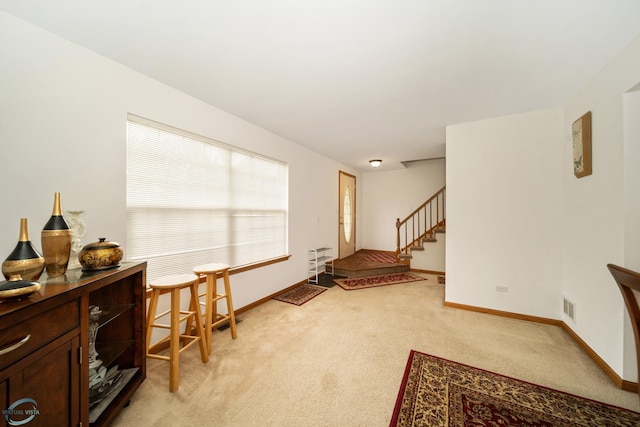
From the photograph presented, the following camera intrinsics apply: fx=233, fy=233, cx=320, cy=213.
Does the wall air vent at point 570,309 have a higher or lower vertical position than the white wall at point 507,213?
lower

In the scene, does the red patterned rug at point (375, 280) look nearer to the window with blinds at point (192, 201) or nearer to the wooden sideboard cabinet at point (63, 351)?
the window with blinds at point (192, 201)

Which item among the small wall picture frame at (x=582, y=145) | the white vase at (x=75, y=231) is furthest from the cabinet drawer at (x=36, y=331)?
the small wall picture frame at (x=582, y=145)

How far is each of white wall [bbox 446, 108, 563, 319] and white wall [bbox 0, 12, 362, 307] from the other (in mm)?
3515

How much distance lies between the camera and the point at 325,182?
17.1 feet

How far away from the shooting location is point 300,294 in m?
3.89

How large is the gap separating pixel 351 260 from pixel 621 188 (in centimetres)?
455

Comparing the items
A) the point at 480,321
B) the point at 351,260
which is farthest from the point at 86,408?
the point at 351,260

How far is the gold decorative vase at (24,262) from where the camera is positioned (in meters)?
1.12

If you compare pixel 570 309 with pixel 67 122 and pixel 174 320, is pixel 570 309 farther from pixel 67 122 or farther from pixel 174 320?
pixel 67 122

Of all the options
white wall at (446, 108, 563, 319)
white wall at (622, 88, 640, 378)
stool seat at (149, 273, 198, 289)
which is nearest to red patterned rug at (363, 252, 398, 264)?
white wall at (446, 108, 563, 319)

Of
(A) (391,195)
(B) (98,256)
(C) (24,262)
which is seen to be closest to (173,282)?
(B) (98,256)

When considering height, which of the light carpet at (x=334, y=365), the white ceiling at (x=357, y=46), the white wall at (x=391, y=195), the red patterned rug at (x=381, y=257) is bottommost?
the light carpet at (x=334, y=365)

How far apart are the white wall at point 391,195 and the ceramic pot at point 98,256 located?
248 inches

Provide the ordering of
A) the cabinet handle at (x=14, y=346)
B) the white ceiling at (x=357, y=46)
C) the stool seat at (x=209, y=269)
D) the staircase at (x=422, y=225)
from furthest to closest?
the staircase at (x=422, y=225) → the stool seat at (x=209, y=269) → the white ceiling at (x=357, y=46) → the cabinet handle at (x=14, y=346)
